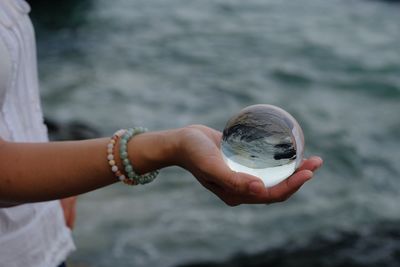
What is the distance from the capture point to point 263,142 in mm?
1913

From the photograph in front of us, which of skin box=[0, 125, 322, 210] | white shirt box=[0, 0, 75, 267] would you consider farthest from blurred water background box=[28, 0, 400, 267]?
skin box=[0, 125, 322, 210]

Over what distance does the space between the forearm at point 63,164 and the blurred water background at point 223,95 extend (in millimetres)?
3418

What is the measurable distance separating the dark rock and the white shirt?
3134 millimetres

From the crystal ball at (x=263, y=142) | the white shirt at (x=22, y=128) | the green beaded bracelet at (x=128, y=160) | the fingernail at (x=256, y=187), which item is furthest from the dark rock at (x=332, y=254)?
the fingernail at (x=256, y=187)

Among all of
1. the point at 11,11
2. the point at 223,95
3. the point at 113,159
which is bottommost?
the point at 223,95

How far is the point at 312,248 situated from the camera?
5.34 m

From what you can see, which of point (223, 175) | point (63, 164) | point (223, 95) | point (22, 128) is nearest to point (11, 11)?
point (22, 128)

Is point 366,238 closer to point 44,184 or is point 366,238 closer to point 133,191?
point 133,191

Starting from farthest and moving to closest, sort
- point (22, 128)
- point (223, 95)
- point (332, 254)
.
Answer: point (223, 95)
point (332, 254)
point (22, 128)

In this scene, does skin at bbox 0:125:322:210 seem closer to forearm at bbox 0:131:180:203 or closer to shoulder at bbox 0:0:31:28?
forearm at bbox 0:131:180:203

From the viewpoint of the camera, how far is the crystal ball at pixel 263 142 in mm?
1862

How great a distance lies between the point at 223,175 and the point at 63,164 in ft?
1.61

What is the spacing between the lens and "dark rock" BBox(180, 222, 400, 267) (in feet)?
16.8

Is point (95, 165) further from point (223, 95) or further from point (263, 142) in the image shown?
point (223, 95)
